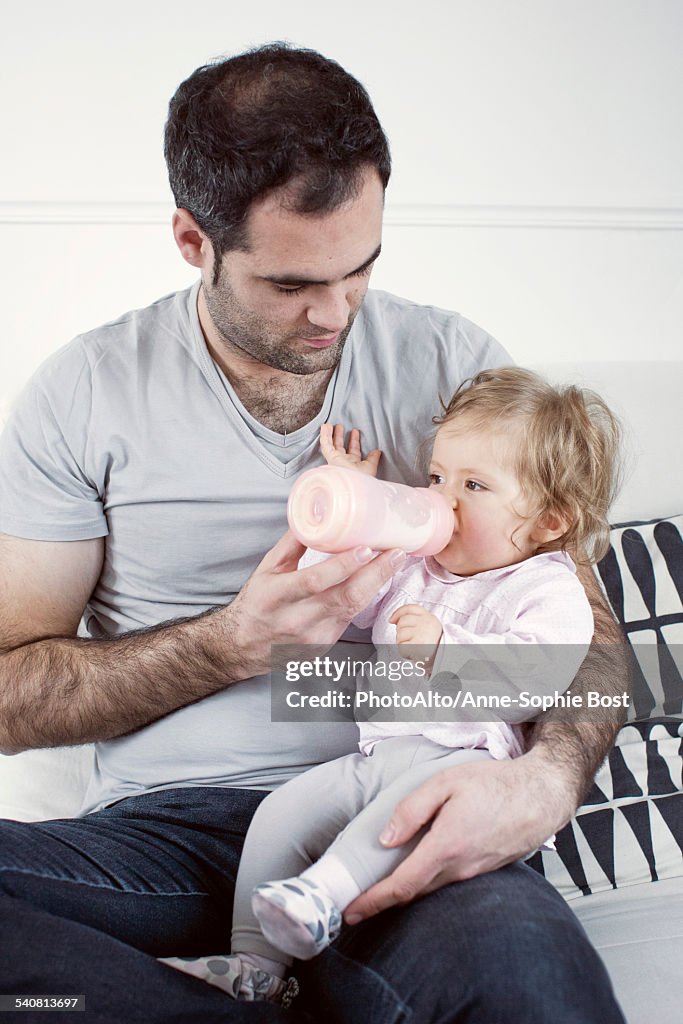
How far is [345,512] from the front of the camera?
106cm

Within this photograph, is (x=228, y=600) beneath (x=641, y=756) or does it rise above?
above

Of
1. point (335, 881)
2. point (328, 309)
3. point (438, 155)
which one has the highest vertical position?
point (438, 155)

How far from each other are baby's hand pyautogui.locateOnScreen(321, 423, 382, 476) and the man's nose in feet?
0.60

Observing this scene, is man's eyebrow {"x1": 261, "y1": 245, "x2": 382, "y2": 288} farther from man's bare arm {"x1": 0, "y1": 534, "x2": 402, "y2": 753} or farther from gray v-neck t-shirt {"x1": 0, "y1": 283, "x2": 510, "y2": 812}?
man's bare arm {"x1": 0, "y1": 534, "x2": 402, "y2": 753}

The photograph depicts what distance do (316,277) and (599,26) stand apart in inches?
56.2

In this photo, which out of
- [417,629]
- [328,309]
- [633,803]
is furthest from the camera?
[633,803]

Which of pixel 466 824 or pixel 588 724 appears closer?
pixel 466 824

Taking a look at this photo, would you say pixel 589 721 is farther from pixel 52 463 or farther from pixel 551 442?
pixel 52 463

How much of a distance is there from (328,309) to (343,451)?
0.74ft

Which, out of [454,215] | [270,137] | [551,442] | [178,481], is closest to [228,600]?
[178,481]

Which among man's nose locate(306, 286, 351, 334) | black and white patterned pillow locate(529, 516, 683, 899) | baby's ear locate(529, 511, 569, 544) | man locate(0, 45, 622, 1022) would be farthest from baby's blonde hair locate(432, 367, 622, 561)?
black and white patterned pillow locate(529, 516, 683, 899)

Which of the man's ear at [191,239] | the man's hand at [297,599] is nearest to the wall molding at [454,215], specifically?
the man's ear at [191,239]

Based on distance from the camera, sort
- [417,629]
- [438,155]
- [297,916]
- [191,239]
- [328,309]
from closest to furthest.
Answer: [297,916] < [417,629] < [328,309] < [191,239] < [438,155]

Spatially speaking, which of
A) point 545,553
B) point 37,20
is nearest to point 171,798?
point 545,553
